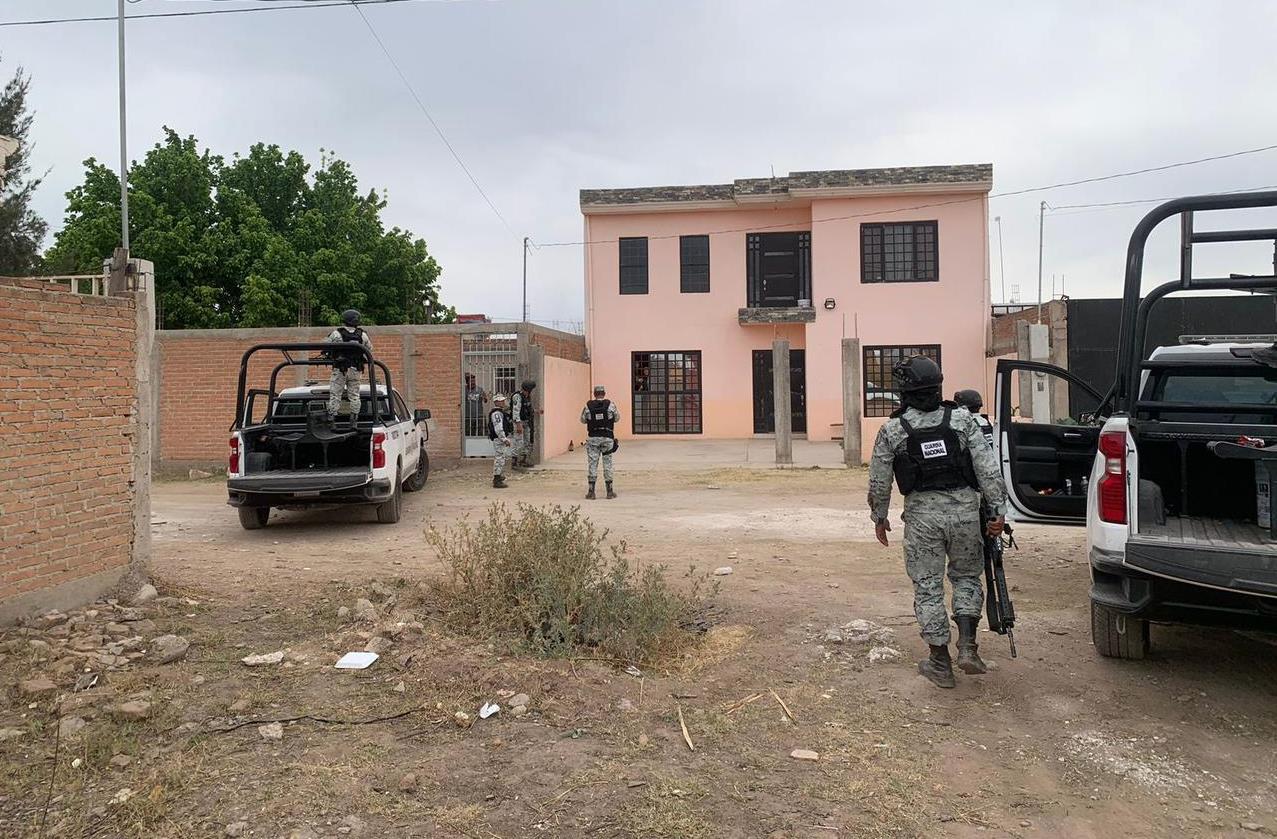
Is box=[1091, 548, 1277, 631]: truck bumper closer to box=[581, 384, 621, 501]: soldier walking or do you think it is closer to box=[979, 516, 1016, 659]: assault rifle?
box=[979, 516, 1016, 659]: assault rifle

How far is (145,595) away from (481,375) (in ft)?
34.6

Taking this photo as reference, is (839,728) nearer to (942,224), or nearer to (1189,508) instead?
(1189,508)

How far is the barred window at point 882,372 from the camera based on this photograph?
815 inches

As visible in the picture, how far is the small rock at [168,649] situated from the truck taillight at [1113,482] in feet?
15.8

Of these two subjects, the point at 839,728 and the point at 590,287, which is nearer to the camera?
the point at 839,728

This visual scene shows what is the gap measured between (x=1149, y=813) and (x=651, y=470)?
42.3ft

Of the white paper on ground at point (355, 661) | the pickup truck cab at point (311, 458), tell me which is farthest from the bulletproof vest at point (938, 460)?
the pickup truck cab at point (311, 458)

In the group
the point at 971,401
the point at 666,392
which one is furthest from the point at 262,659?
the point at 666,392

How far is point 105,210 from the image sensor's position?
24.8 m

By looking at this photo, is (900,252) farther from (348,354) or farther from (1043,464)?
(1043,464)

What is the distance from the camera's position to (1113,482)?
4156 mm

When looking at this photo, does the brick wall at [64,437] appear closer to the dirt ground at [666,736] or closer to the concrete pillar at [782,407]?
the dirt ground at [666,736]

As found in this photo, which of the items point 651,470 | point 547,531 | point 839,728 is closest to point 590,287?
point 651,470

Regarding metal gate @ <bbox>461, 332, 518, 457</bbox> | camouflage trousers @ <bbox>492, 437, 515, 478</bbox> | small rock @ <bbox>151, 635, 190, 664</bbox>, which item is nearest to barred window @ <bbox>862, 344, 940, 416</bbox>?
metal gate @ <bbox>461, 332, 518, 457</bbox>
